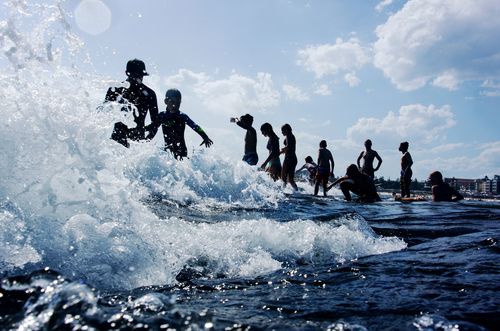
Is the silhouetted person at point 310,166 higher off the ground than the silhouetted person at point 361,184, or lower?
higher

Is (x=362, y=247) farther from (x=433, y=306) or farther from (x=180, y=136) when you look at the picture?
(x=180, y=136)

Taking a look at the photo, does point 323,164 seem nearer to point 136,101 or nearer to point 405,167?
point 405,167

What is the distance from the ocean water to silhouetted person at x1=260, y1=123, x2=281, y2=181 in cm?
764

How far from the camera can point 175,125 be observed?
6.75m

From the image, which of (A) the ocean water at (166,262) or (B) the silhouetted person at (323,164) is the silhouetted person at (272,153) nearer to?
(B) the silhouetted person at (323,164)

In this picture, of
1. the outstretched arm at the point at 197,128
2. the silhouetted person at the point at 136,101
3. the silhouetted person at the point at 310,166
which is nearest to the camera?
the silhouetted person at the point at 136,101

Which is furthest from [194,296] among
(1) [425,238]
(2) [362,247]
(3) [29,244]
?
(1) [425,238]

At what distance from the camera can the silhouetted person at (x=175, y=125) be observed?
6.66 metres

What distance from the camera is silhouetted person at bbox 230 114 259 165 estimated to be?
10.1 m

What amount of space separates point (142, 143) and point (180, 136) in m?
0.72

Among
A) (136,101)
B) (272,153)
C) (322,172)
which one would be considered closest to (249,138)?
(272,153)

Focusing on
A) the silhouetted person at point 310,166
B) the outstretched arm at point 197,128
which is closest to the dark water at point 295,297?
the outstretched arm at point 197,128

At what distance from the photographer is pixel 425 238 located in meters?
3.85

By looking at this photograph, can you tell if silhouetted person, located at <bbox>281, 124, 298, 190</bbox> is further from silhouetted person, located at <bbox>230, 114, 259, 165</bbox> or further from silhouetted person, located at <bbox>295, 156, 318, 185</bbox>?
silhouetted person, located at <bbox>295, 156, 318, 185</bbox>
